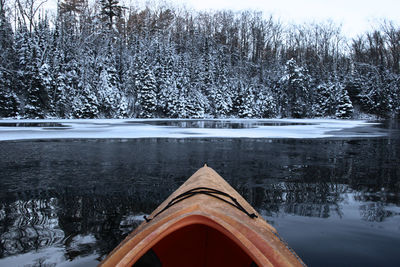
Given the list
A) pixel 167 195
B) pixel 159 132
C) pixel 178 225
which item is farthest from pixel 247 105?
pixel 178 225

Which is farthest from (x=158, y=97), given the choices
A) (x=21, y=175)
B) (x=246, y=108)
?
(x=21, y=175)

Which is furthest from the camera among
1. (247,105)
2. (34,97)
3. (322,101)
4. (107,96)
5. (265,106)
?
(265,106)

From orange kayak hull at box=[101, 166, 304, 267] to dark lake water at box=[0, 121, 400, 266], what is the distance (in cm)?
61

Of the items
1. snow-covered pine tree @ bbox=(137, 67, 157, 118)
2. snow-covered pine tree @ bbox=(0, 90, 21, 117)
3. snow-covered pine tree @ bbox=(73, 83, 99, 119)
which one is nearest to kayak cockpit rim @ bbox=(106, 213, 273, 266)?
snow-covered pine tree @ bbox=(0, 90, 21, 117)

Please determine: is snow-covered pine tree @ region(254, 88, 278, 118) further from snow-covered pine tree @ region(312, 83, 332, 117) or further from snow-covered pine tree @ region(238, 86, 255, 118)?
snow-covered pine tree @ region(312, 83, 332, 117)

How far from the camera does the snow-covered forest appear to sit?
30.1 metres

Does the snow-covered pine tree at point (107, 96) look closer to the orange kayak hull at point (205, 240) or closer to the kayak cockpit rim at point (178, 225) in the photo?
the orange kayak hull at point (205, 240)

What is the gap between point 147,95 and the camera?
3394 centimetres

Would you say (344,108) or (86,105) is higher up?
(344,108)

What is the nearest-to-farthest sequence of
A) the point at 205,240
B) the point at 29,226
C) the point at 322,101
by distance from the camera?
1. the point at 205,240
2. the point at 29,226
3. the point at 322,101

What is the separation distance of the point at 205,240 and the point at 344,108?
37004mm

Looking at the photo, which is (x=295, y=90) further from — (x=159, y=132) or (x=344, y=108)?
(x=159, y=132)

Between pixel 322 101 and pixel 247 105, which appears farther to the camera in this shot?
pixel 322 101

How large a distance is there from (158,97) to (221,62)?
14324mm
